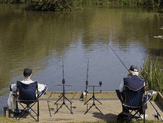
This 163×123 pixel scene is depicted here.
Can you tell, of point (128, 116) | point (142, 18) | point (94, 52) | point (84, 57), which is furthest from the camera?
point (142, 18)

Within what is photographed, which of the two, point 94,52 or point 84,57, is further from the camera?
point 94,52

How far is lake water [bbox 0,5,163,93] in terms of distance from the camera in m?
13.3

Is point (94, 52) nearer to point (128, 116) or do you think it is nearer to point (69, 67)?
point (69, 67)

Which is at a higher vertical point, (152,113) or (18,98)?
(18,98)

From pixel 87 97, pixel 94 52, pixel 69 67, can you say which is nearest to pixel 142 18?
pixel 94 52

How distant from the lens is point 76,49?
61.5 ft

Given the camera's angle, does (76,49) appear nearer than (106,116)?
No

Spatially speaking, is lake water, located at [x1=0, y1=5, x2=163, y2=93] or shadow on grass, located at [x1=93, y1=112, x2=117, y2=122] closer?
shadow on grass, located at [x1=93, y1=112, x2=117, y2=122]

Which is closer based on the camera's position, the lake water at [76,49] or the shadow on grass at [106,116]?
the shadow on grass at [106,116]

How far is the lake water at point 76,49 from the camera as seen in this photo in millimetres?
13289

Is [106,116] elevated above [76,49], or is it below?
below

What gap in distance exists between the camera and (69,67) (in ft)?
48.6

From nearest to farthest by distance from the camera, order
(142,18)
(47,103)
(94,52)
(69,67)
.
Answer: (47,103), (69,67), (94,52), (142,18)

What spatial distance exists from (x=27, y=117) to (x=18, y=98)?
55 centimetres
